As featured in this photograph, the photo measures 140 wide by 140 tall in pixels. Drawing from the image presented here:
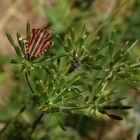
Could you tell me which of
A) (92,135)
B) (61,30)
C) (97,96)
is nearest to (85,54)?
(97,96)

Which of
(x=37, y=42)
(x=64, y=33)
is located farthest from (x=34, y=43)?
(x=64, y=33)

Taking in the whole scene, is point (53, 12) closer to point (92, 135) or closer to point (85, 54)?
point (92, 135)

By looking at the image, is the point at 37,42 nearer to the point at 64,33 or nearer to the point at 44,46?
the point at 44,46

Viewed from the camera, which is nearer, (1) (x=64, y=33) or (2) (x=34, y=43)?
(2) (x=34, y=43)

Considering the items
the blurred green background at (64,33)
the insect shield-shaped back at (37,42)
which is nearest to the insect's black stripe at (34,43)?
the insect shield-shaped back at (37,42)

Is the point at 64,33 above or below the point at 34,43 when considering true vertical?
below

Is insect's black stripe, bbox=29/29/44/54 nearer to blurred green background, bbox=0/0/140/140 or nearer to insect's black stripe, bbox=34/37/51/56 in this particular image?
insect's black stripe, bbox=34/37/51/56
